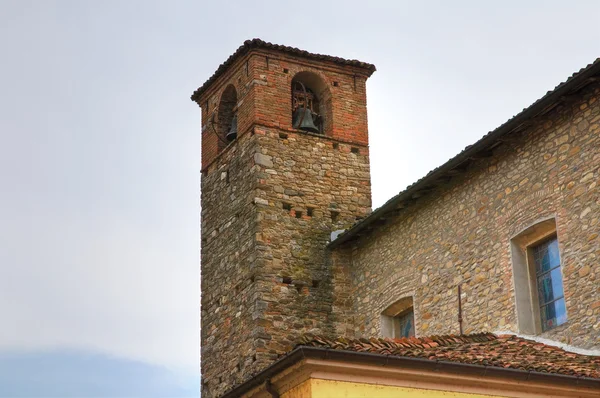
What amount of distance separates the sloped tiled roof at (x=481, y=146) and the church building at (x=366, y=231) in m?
0.03

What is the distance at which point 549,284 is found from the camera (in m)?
14.4

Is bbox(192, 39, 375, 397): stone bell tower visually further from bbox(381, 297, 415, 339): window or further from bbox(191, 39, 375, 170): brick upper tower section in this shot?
bbox(381, 297, 415, 339): window

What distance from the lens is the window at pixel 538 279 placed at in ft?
46.6

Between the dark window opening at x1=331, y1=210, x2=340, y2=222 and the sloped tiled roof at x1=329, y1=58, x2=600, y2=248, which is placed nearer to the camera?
the sloped tiled roof at x1=329, y1=58, x2=600, y2=248

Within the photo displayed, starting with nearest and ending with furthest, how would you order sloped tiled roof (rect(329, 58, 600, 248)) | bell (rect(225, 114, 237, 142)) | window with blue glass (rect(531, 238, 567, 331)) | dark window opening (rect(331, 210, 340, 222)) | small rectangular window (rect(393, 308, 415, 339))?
sloped tiled roof (rect(329, 58, 600, 248)), window with blue glass (rect(531, 238, 567, 331)), small rectangular window (rect(393, 308, 415, 339)), dark window opening (rect(331, 210, 340, 222)), bell (rect(225, 114, 237, 142))

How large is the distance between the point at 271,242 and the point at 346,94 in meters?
3.53

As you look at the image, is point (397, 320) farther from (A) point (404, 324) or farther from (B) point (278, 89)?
(B) point (278, 89)

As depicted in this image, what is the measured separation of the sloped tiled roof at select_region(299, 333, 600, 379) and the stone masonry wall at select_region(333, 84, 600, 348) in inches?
29.6

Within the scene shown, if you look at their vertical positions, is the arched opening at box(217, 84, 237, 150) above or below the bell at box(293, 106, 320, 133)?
above

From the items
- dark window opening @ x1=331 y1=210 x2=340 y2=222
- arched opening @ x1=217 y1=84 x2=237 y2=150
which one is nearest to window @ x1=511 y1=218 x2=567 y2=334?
dark window opening @ x1=331 y1=210 x2=340 y2=222

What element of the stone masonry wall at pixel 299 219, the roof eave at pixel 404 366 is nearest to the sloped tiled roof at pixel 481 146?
the stone masonry wall at pixel 299 219

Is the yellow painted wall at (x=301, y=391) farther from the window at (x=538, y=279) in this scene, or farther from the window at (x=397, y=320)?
the window at (x=397, y=320)

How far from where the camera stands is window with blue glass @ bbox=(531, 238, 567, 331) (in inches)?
555

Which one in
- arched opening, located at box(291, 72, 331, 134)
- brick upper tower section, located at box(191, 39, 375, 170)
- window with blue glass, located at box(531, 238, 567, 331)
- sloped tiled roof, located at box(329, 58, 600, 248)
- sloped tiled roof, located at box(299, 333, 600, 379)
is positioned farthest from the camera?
arched opening, located at box(291, 72, 331, 134)
